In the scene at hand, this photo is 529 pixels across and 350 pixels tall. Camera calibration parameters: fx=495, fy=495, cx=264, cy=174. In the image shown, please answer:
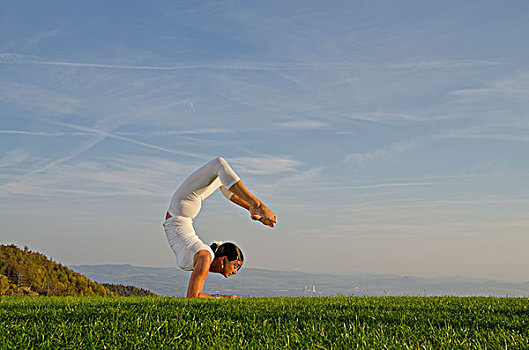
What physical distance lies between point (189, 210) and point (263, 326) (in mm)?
3560

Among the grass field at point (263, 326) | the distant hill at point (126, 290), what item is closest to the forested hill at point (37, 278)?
the distant hill at point (126, 290)

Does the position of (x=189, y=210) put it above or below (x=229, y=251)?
above

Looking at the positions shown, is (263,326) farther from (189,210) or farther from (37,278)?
(37,278)

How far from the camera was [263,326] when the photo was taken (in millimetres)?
4457

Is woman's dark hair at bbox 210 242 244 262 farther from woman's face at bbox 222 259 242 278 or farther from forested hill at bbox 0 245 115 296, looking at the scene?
forested hill at bbox 0 245 115 296

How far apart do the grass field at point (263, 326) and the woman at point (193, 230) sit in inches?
52.7

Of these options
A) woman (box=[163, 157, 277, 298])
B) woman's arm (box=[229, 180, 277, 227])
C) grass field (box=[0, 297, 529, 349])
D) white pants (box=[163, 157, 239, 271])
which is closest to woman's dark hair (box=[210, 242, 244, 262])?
woman (box=[163, 157, 277, 298])

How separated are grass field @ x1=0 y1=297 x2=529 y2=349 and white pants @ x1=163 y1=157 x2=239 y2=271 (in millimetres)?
1552

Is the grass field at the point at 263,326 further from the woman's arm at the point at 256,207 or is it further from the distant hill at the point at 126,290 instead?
the distant hill at the point at 126,290

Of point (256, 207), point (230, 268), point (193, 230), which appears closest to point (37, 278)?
point (193, 230)

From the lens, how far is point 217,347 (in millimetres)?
3697

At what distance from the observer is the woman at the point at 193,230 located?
7000mm

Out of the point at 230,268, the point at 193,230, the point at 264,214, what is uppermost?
the point at 264,214

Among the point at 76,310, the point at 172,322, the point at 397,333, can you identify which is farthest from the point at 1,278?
the point at 397,333
